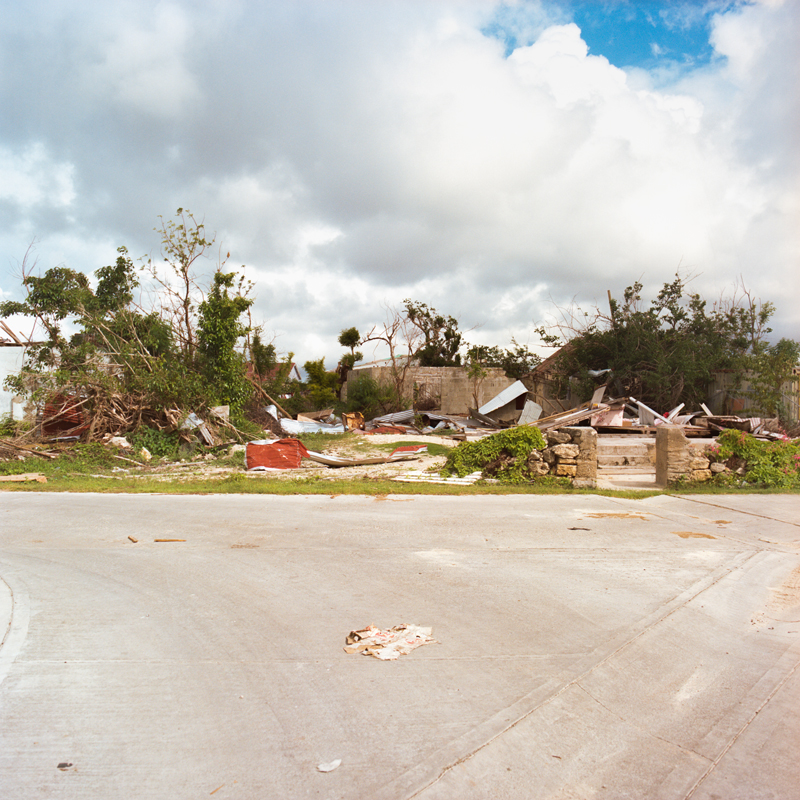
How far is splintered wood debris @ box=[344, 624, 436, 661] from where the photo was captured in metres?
4.33

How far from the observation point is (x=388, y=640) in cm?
455

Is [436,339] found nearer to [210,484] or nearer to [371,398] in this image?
[371,398]

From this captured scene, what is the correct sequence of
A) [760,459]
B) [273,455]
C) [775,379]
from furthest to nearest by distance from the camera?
[775,379] → [273,455] → [760,459]

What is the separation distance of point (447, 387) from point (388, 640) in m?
28.6

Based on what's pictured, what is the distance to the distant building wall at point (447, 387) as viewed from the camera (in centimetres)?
3250

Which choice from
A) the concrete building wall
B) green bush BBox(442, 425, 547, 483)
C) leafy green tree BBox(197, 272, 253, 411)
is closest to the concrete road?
green bush BBox(442, 425, 547, 483)

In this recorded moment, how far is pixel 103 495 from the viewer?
11898 mm

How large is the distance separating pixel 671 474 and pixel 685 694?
920 centimetres

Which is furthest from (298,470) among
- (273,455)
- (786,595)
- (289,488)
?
(786,595)

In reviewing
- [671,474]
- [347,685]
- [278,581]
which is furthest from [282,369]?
[347,685]

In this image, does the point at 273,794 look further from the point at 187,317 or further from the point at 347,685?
the point at 187,317

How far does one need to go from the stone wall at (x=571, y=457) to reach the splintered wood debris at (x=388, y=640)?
8.26 m

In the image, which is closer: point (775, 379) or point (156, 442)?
point (156, 442)

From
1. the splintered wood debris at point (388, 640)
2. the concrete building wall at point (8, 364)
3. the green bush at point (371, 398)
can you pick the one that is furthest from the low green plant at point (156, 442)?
the splintered wood debris at point (388, 640)
